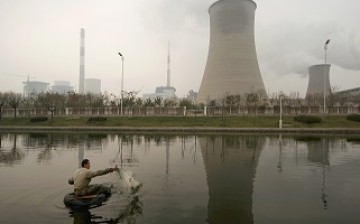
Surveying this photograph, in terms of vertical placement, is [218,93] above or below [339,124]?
above

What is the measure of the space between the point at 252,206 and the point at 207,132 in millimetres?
18560

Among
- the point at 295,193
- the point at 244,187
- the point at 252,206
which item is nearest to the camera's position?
the point at 252,206

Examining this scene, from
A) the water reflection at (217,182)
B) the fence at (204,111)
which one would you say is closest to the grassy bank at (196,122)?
the fence at (204,111)

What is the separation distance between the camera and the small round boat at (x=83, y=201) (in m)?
6.41

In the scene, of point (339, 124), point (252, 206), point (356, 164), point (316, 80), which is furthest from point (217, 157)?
point (316, 80)

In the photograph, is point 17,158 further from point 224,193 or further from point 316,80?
point 316,80

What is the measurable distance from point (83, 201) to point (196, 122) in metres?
23.6

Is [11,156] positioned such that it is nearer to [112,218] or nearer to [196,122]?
[112,218]

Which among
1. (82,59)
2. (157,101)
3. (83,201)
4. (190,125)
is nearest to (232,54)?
(157,101)

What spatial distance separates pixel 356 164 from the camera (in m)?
11.3

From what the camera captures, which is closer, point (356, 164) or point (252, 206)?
point (252, 206)

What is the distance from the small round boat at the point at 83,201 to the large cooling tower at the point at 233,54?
35.2m

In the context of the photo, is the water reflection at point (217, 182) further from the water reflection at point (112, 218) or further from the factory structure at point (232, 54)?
the factory structure at point (232, 54)

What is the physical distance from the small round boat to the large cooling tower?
35.2m
